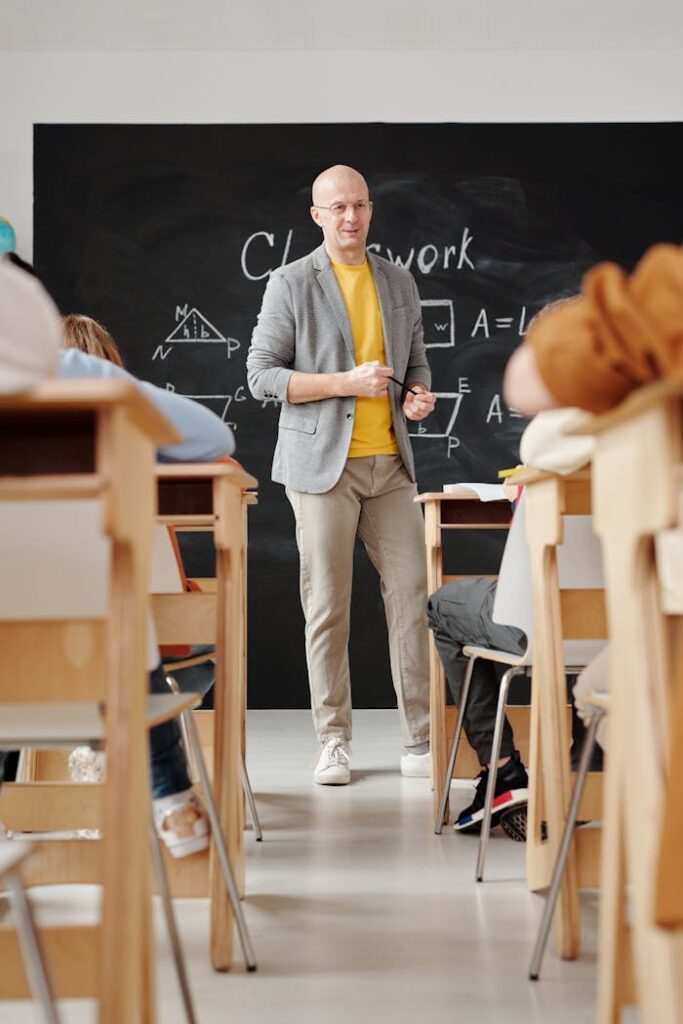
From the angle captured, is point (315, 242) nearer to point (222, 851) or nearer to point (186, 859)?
point (186, 859)

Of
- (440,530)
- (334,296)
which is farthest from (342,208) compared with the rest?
(440,530)

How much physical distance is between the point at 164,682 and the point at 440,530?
47.6 inches

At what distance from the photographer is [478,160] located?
18.1 ft

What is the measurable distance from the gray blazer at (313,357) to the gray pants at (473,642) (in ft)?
2.64

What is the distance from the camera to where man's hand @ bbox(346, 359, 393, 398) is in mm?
3584

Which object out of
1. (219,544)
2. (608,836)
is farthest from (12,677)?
(608,836)

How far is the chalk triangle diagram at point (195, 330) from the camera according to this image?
18.0 feet

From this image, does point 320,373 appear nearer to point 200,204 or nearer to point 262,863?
point 262,863

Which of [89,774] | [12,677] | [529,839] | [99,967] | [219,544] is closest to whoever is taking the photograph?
[99,967]

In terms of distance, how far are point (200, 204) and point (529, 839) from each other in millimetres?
3923

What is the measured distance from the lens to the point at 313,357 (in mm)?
3811

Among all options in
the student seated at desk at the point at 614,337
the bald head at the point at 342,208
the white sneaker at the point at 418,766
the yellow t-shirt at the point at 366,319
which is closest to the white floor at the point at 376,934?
the white sneaker at the point at 418,766

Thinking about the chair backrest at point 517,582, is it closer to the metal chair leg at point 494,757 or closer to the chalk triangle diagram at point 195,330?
the metal chair leg at point 494,757

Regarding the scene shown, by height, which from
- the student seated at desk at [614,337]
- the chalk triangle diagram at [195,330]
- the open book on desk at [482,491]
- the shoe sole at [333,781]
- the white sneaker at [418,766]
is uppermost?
the chalk triangle diagram at [195,330]
